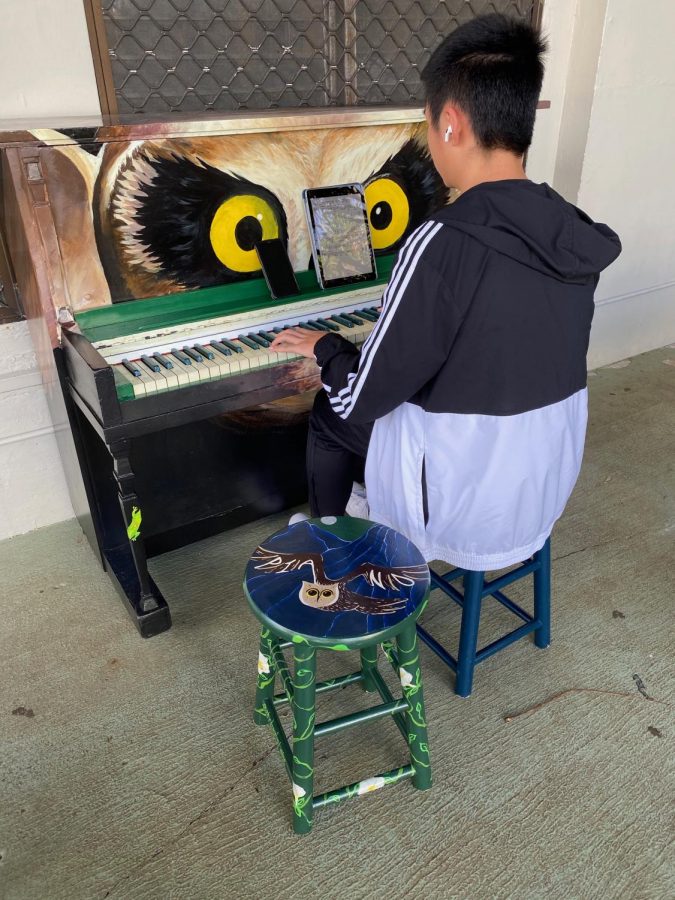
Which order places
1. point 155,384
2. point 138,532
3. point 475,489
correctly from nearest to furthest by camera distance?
point 475,489 < point 155,384 < point 138,532

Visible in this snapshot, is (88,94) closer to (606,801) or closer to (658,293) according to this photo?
(606,801)

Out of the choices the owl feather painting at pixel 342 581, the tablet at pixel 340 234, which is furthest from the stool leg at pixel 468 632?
the tablet at pixel 340 234

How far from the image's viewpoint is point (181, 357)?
170 centimetres

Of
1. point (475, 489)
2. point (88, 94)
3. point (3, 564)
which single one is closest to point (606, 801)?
point (475, 489)

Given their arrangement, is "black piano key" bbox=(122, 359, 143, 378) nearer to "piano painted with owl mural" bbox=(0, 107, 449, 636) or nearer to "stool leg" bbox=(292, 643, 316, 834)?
"piano painted with owl mural" bbox=(0, 107, 449, 636)

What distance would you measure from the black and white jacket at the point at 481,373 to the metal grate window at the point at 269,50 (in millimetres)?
1159

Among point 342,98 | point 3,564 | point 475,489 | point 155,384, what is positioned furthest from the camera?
point 342,98

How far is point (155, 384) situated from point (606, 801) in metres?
1.37

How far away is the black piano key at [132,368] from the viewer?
1.60 metres

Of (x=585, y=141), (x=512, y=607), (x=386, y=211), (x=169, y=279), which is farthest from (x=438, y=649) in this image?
(x=585, y=141)

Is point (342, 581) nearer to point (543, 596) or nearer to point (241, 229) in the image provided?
point (543, 596)

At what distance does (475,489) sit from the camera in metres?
1.39

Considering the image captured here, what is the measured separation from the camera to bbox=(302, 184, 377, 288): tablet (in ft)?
6.49

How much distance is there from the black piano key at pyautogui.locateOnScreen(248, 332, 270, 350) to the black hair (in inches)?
30.1
